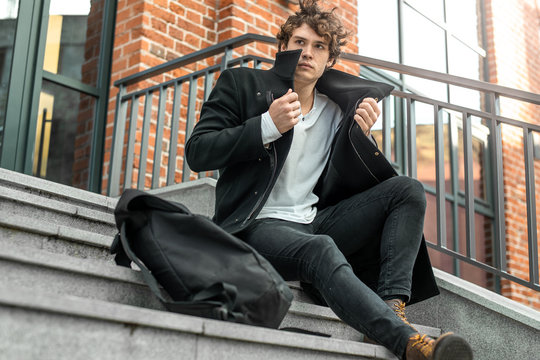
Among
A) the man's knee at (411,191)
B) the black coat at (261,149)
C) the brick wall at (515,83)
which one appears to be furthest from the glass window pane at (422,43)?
the man's knee at (411,191)

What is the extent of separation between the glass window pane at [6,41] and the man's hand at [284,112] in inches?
102

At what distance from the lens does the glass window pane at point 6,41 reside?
440cm

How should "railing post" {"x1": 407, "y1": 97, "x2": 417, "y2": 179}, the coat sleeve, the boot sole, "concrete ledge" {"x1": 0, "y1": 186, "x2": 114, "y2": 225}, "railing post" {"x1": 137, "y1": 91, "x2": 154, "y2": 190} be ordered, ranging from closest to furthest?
the boot sole, the coat sleeve, "concrete ledge" {"x1": 0, "y1": 186, "x2": 114, "y2": 225}, "railing post" {"x1": 407, "y1": 97, "x2": 417, "y2": 179}, "railing post" {"x1": 137, "y1": 91, "x2": 154, "y2": 190}

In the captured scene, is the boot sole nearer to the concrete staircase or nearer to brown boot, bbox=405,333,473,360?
brown boot, bbox=405,333,473,360

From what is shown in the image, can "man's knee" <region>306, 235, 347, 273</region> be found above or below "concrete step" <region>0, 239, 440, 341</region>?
above

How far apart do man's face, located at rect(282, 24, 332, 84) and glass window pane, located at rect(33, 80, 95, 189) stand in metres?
2.46

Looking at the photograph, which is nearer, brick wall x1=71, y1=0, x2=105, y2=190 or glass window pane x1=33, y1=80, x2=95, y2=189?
glass window pane x1=33, y1=80, x2=95, y2=189

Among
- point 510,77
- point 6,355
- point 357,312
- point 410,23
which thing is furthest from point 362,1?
point 6,355

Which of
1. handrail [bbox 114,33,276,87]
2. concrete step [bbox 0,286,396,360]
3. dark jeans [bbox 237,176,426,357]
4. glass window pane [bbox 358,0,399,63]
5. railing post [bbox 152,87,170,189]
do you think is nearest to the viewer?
concrete step [bbox 0,286,396,360]

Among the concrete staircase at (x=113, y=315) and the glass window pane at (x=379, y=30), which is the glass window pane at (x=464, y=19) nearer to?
the glass window pane at (x=379, y=30)

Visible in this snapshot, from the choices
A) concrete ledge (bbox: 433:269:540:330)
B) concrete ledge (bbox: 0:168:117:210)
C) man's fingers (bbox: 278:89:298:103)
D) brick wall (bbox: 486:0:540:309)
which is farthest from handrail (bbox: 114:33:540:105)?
brick wall (bbox: 486:0:540:309)

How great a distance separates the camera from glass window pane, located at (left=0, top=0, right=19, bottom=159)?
4.40 metres

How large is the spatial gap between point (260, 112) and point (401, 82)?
4841mm

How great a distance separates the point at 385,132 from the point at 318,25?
3.54 feet
